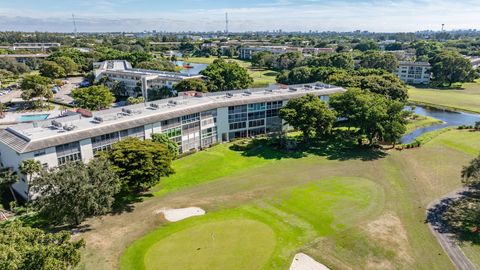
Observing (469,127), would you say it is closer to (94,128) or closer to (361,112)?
(361,112)

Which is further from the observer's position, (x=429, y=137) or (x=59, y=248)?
(x=429, y=137)

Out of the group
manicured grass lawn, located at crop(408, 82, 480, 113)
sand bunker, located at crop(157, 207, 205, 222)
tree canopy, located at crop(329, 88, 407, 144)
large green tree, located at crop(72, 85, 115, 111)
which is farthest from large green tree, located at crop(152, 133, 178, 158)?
manicured grass lawn, located at crop(408, 82, 480, 113)

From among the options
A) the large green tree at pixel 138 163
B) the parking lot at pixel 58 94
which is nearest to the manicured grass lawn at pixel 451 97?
the large green tree at pixel 138 163

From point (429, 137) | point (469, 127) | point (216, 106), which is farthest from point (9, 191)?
point (469, 127)

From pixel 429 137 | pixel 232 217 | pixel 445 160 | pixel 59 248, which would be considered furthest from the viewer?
pixel 429 137

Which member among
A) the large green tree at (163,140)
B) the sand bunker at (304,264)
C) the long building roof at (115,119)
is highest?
the long building roof at (115,119)

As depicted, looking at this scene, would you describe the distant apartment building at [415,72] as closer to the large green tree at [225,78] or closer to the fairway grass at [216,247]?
the large green tree at [225,78]
